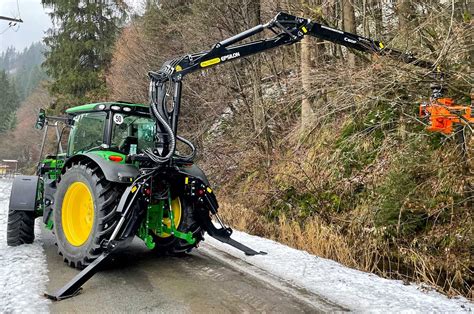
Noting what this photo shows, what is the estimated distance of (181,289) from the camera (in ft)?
15.0

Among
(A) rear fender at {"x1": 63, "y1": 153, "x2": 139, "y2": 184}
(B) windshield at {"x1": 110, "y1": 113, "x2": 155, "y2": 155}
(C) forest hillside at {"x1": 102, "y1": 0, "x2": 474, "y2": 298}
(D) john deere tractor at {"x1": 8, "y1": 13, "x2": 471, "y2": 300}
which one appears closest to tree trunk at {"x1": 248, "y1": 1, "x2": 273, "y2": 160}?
(C) forest hillside at {"x1": 102, "y1": 0, "x2": 474, "y2": 298}

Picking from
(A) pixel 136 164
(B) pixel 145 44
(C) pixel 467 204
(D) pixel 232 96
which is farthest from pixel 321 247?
(B) pixel 145 44

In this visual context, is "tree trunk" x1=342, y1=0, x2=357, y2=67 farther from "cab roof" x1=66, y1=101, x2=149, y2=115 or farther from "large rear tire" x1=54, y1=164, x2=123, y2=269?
"large rear tire" x1=54, y1=164, x2=123, y2=269

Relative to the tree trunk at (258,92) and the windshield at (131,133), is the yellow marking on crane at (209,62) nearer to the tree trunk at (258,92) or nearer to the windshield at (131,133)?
the windshield at (131,133)

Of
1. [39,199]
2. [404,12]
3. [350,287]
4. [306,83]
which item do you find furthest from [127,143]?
[404,12]

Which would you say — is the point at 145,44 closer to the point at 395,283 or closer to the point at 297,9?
the point at 297,9

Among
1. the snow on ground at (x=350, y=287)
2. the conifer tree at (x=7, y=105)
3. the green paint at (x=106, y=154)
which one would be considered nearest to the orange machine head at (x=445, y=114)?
the snow on ground at (x=350, y=287)

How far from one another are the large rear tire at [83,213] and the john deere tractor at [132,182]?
0.04 feet

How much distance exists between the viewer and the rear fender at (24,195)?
245 inches

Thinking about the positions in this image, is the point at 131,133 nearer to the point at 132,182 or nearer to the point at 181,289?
the point at 132,182

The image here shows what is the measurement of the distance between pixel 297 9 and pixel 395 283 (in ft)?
21.6

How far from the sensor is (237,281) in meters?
4.91

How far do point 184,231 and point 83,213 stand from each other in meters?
1.39

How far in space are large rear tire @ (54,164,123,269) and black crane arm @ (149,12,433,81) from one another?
1602mm
